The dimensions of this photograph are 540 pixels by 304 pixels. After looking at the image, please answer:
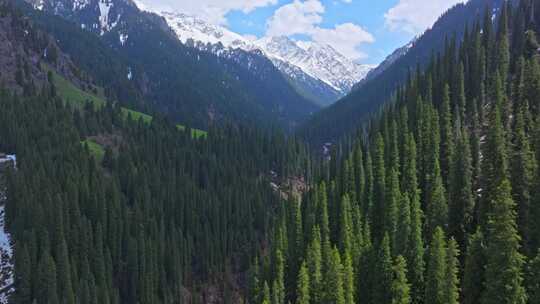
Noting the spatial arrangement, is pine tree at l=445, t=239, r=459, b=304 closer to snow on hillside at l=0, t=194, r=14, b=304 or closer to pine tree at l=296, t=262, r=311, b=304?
pine tree at l=296, t=262, r=311, b=304

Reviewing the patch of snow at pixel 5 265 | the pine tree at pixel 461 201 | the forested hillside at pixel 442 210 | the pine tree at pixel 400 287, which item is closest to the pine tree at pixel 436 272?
the forested hillside at pixel 442 210

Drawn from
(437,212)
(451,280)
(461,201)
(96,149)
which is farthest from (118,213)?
(451,280)

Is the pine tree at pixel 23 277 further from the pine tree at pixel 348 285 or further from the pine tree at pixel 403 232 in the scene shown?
the pine tree at pixel 403 232

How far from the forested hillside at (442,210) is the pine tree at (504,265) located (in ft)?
0.37

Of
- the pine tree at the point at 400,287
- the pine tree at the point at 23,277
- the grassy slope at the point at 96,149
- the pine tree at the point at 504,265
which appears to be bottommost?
the pine tree at the point at 23,277

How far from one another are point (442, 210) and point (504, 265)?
83.8 ft

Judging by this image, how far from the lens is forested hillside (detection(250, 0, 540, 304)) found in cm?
5897

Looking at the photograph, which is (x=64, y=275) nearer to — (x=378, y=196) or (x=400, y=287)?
(x=378, y=196)

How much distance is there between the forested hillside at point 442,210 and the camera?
58969mm

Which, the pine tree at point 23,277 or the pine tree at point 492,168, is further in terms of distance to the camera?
the pine tree at point 23,277

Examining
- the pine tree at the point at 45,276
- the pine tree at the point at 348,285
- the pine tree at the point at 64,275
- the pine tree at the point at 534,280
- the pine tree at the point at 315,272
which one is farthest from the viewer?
the pine tree at the point at 45,276

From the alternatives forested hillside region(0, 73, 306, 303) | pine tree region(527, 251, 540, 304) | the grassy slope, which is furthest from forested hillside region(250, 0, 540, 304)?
the grassy slope

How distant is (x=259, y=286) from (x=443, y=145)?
4917 centimetres

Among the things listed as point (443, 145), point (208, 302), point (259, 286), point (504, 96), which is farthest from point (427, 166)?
point (208, 302)
